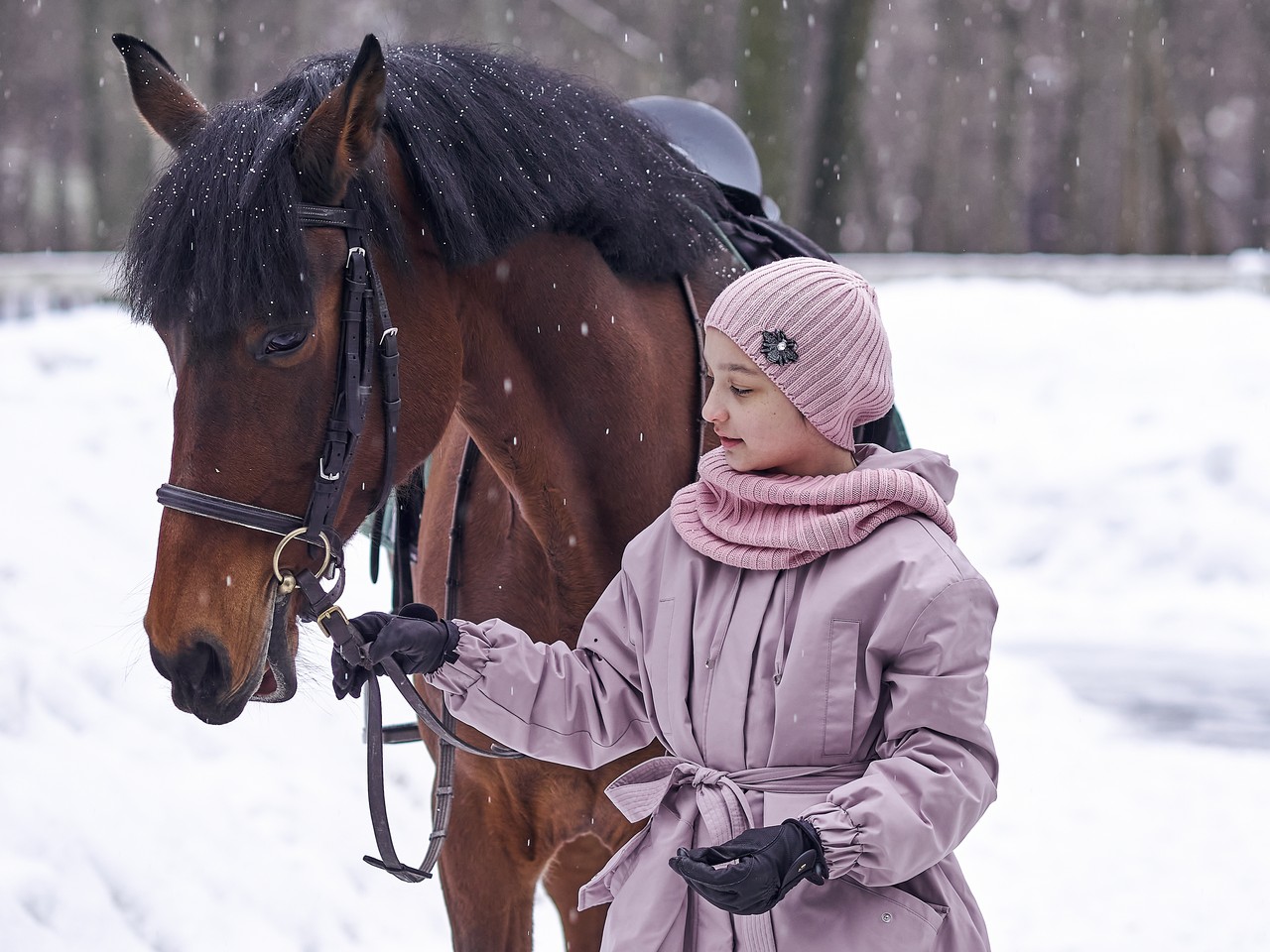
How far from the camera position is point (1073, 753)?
217 inches

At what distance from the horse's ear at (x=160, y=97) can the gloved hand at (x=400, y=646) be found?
0.87 meters

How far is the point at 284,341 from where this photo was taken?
1.97 m

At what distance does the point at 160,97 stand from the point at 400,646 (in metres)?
1.01

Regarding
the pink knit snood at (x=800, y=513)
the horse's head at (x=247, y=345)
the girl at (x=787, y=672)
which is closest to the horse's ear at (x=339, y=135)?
the horse's head at (x=247, y=345)

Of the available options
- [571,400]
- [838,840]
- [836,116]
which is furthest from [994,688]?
[836,116]

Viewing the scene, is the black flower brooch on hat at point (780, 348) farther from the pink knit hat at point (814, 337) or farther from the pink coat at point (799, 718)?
the pink coat at point (799, 718)

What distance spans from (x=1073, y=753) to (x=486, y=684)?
4.18 meters

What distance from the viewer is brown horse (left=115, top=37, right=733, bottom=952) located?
6.34ft

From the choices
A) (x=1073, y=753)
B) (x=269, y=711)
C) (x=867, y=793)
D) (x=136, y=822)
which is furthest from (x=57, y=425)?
(x=867, y=793)

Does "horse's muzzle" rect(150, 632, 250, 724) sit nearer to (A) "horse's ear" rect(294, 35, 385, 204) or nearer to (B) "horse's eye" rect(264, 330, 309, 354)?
(B) "horse's eye" rect(264, 330, 309, 354)

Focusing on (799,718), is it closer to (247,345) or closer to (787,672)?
(787,672)

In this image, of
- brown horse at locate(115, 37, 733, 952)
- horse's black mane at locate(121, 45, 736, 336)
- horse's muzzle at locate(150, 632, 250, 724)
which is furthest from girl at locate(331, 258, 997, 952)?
horse's black mane at locate(121, 45, 736, 336)

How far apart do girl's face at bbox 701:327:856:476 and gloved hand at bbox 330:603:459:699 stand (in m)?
0.49

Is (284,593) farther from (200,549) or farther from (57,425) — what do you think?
(57,425)
